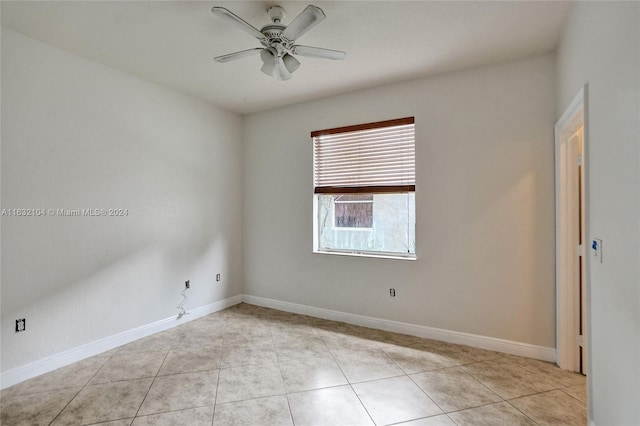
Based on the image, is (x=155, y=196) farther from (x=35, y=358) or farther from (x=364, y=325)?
(x=364, y=325)

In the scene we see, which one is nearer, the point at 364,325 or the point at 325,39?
the point at 325,39

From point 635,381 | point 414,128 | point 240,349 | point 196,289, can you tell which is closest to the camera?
point 635,381

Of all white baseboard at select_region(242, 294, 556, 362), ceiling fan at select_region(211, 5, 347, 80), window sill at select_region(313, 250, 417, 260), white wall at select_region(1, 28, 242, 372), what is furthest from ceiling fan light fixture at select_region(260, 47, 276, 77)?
white baseboard at select_region(242, 294, 556, 362)

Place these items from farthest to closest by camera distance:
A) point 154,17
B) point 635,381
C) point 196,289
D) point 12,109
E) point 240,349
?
point 196,289 < point 240,349 < point 12,109 < point 154,17 < point 635,381

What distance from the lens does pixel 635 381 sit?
4.18 ft

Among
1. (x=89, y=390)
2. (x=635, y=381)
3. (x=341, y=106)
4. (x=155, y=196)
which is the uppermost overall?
(x=341, y=106)

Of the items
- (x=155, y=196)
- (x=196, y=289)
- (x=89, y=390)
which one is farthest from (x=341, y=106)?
(x=89, y=390)

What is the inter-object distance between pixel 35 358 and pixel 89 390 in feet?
2.23

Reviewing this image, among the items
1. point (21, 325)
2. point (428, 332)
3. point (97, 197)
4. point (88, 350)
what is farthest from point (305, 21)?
point (88, 350)

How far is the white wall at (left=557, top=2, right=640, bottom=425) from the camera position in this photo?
129cm

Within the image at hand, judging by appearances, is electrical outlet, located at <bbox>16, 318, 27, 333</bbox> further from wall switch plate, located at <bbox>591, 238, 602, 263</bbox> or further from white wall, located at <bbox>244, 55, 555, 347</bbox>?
wall switch plate, located at <bbox>591, 238, 602, 263</bbox>

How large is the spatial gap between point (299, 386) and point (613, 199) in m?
2.31

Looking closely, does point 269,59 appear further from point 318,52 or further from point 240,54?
point 318,52

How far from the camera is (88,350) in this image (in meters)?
2.92
